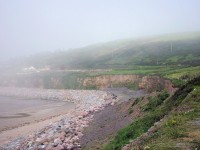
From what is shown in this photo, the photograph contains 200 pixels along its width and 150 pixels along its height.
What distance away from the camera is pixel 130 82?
90.1m

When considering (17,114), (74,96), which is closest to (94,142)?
(17,114)

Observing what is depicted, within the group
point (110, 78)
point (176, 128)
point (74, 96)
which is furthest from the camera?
point (110, 78)

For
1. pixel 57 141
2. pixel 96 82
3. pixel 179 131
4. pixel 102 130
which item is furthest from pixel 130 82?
pixel 179 131

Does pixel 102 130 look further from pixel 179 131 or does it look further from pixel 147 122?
pixel 179 131

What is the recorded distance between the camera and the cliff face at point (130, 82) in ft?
248

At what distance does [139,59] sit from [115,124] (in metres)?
109

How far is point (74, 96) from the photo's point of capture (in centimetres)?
8631

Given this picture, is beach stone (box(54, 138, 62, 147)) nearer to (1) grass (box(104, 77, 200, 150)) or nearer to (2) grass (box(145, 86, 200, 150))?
(1) grass (box(104, 77, 200, 150))

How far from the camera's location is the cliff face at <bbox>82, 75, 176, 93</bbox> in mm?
75512

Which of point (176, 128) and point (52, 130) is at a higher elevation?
point (176, 128)

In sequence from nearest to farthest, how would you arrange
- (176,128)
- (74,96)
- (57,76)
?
(176,128) < (74,96) < (57,76)

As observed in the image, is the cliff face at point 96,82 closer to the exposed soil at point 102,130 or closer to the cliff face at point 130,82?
the cliff face at point 130,82

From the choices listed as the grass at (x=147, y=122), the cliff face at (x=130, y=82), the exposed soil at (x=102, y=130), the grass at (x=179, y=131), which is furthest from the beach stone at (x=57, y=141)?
the cliff face at (x=130, y=82)

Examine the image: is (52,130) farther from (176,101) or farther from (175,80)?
(175,80)
